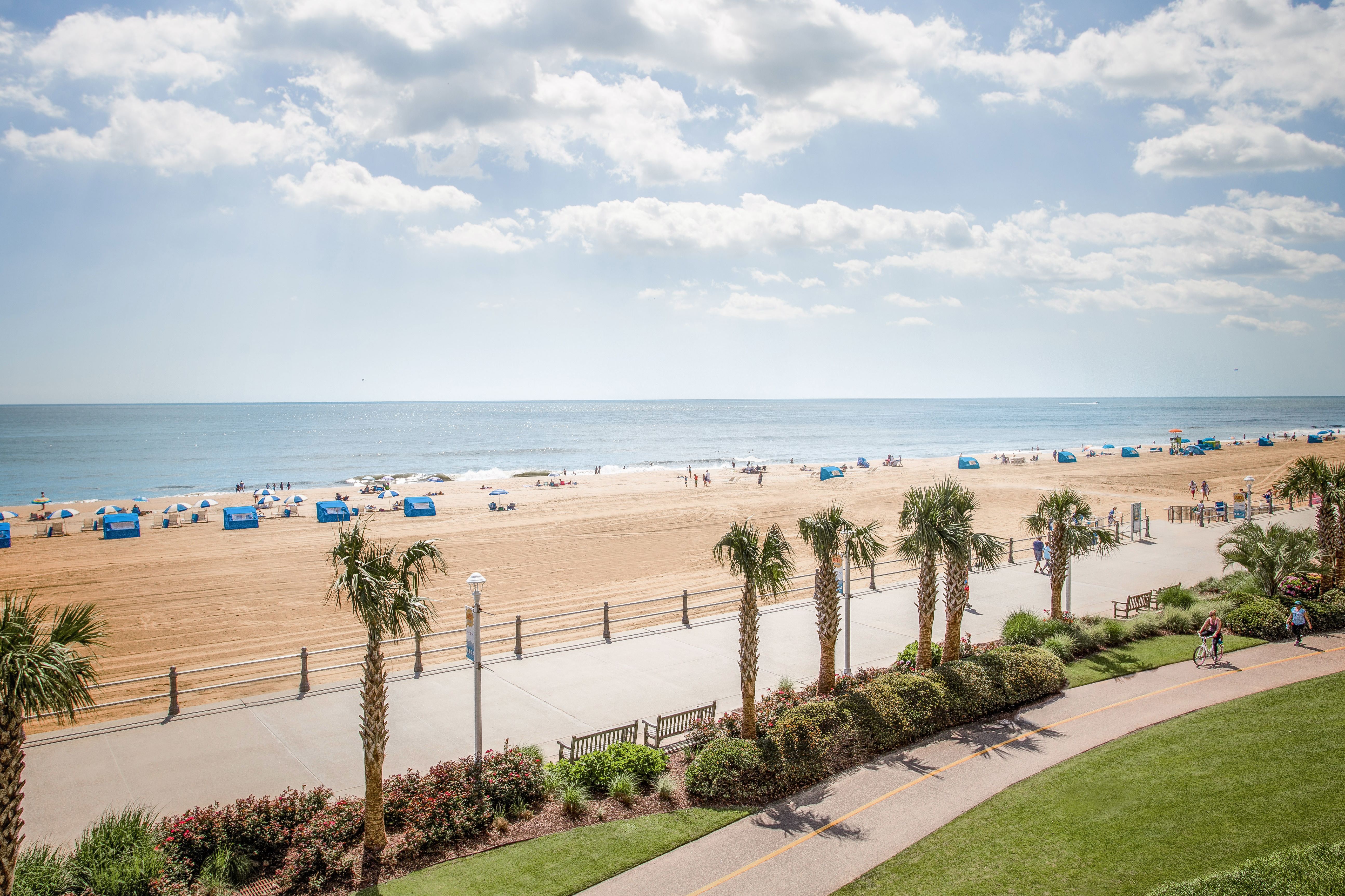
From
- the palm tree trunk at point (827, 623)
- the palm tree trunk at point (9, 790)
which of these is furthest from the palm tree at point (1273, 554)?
the palm tree trunk at point (9, 790)

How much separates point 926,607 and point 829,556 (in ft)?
10.2

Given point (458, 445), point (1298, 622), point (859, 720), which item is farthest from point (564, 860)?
point (458, 445)

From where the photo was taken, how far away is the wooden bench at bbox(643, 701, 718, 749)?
12.2 metres

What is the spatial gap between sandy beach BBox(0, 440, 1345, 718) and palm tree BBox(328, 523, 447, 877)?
27.1ft

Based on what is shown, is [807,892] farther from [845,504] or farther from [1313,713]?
[845,504]

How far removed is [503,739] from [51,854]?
19.8 ft

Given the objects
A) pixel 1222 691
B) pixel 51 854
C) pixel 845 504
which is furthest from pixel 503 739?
pixel 845 504

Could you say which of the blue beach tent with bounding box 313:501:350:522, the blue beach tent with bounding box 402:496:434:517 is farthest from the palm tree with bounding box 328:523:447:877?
the blue beach tent with bounding box 402:496:434:517

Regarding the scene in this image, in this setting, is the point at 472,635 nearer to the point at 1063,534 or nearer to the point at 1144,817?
the point at 1144,817

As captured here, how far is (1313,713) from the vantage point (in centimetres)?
1256

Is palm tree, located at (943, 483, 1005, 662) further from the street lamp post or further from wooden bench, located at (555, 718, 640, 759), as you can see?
the street lamp post

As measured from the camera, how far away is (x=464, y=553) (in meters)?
32.3

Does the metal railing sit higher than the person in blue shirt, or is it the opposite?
the person in blue shirt

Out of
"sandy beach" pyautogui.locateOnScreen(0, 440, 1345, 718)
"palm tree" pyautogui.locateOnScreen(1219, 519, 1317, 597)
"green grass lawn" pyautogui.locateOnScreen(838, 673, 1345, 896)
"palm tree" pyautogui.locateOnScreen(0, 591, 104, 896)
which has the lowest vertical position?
"sandy beach" pyautogui.locateOnScreen(0, 440, 1345, 718)
